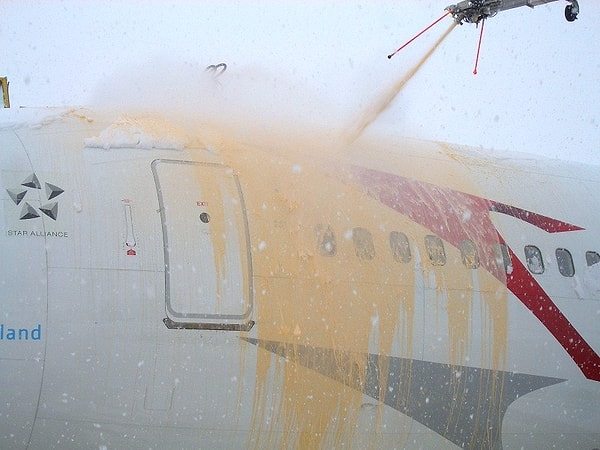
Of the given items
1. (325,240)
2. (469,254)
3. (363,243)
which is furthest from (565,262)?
(325,240)

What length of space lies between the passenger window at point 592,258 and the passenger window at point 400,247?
8.07ft

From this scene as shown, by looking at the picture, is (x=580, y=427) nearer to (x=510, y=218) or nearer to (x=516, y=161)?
(x=510, y=218)

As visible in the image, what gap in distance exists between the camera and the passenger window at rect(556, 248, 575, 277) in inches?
382

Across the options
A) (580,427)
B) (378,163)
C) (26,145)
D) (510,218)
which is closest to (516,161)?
(510,218)

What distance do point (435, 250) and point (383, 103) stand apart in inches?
77.7

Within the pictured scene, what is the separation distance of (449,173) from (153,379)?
13.2 feet

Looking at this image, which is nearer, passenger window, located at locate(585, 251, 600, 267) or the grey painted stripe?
the grey painted stripe

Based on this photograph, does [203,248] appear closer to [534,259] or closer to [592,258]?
[534,259]

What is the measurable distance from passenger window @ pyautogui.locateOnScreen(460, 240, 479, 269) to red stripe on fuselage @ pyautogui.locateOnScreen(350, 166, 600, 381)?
0.05 m

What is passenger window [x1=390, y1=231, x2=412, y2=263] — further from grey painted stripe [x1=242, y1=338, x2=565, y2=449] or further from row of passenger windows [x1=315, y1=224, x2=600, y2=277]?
grey painted stripe [x1=242, y1=338, x2=565, y2=449]

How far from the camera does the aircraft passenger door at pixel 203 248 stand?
740 cm

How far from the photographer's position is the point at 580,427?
9383mm

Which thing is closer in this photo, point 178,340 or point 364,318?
point 178,340

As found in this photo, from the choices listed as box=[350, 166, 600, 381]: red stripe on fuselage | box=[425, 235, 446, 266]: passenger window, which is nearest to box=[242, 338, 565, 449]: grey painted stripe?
box=[350, 166, 600, 381]: red stripe on fuselage
